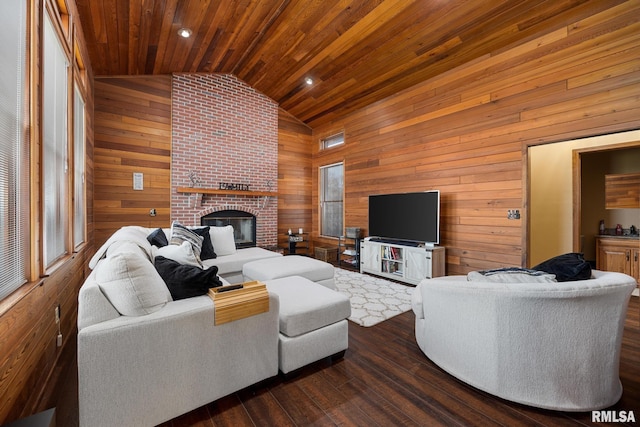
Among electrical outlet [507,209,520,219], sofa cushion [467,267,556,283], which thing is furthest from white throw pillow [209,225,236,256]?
electrical outlet [507,209,520,219]

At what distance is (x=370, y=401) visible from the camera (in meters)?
1.69

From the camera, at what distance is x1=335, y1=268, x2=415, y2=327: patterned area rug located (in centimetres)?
301

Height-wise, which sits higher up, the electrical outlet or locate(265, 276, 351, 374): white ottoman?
the electrical outlet

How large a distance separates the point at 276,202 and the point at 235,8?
143 inches

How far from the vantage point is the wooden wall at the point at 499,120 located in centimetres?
279

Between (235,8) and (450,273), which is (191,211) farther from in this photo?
→ (450,273)

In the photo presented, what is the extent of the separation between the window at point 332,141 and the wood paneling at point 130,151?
3289 millimetres

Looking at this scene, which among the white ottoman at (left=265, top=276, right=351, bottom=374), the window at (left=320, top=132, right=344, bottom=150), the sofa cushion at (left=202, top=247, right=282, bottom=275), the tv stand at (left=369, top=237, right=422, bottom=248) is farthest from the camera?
the window at (left=320, top=132, right=344, bottom=150)

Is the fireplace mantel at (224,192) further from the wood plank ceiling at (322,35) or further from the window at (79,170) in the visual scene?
the wood plank ceiling at (322,35)

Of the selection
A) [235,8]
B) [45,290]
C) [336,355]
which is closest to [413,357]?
[336,355]

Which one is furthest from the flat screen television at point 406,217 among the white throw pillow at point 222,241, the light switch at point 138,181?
the light switch at point 138,181

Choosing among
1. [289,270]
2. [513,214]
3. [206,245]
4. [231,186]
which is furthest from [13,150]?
[513,214]

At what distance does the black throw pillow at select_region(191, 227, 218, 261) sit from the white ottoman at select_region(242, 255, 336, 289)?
0.69 metres

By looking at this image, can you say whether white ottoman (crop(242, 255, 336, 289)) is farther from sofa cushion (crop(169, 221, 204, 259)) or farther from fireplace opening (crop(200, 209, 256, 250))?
fireplace opening (crop(200, 209, 256, 250))
